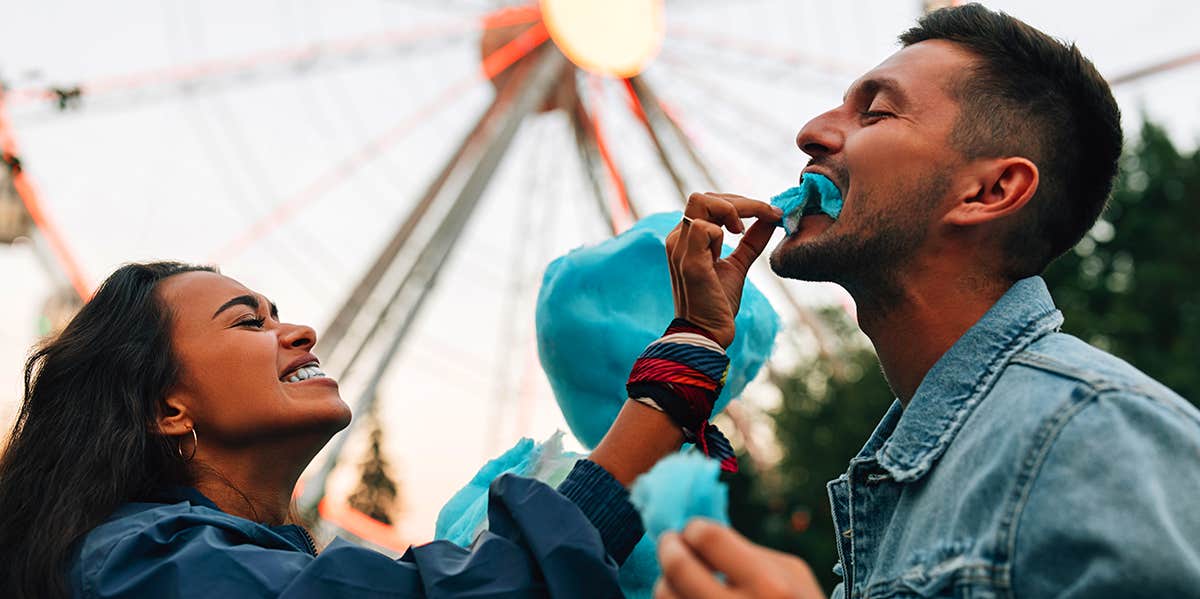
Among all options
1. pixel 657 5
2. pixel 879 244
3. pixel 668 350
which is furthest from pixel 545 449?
pixel 657 5

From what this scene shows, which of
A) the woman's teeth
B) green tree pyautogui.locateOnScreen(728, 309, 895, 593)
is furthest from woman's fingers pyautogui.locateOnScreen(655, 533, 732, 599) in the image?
green tree pyautogui.locateOnScreen(728, 309, 895, 593)

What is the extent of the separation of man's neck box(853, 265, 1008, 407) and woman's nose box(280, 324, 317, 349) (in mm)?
1159

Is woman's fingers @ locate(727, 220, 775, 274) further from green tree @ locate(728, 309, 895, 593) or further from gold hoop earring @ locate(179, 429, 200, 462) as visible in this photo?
green tree @ locate(728, 309, 895, 593)

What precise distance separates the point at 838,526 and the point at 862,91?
0.78 metres

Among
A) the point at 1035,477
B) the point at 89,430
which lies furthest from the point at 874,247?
the point at 89,430

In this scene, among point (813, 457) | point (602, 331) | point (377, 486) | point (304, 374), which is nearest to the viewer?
point (304, 374)

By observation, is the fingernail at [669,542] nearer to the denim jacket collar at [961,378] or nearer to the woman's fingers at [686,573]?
the woman's fingers at [686,573]

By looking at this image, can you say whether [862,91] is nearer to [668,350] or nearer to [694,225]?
[694,225]

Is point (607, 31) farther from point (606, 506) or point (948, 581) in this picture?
point (948, 581)

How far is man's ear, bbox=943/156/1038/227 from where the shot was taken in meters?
1.85

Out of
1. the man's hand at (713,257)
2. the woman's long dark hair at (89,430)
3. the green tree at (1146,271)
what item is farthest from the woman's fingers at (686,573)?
the green tree at (1146,271)

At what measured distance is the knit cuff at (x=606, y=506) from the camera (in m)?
1.74

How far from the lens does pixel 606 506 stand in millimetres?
1744

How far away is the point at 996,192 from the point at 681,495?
3.43 ft
